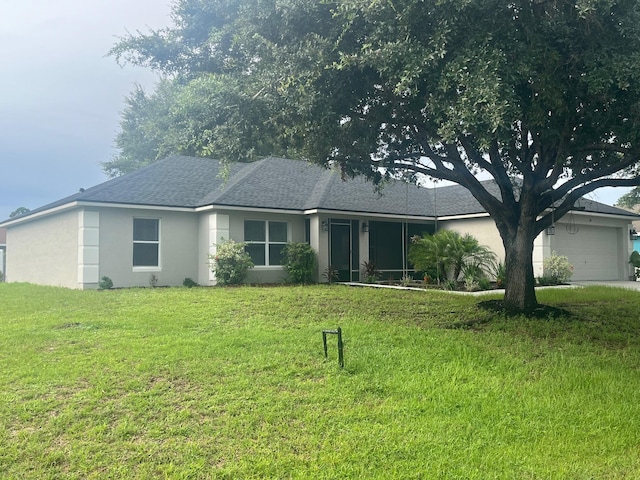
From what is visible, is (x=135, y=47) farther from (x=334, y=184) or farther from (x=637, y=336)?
(x=637, y=336)

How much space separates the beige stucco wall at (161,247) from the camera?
14859 millimetres

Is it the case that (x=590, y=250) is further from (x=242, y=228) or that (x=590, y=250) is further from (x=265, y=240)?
(x=242, y=228)

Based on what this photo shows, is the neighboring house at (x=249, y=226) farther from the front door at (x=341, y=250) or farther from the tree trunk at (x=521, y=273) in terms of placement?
the tree trunk at (x=521, y=273)

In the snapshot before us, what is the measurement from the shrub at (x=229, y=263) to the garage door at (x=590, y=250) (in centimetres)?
1141

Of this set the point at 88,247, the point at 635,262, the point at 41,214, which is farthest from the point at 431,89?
the point at 635,262

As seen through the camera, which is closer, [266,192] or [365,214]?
[266,192]

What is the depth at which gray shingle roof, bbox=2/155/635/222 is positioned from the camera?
15.8 meters

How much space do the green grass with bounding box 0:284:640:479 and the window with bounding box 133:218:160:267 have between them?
273 inches

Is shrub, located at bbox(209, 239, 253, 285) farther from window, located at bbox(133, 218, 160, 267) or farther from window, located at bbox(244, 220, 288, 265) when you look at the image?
window, located at bbox(133, 218, 160, 267)

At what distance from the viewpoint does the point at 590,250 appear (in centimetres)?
1942

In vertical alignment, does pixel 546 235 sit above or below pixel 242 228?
below

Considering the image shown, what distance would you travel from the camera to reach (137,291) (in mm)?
13258

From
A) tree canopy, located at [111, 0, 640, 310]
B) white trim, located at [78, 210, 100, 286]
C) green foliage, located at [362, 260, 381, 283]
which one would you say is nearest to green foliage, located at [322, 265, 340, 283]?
green foliage, located at [362, 260, 381, 283]

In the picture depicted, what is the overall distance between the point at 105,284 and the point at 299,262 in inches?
239
